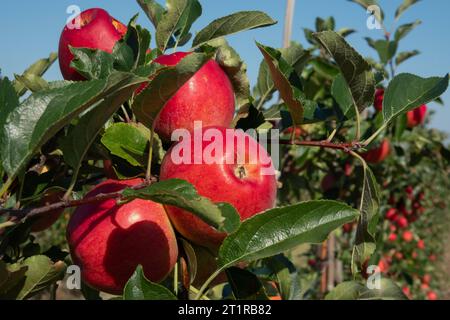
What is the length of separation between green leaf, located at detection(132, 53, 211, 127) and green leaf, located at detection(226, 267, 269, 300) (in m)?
0.26

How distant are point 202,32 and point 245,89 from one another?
13 cm

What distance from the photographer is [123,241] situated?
0.76 m

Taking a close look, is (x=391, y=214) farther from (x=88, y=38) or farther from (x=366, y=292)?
(x=88, y=38)

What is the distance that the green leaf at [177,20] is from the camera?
0.91 metres

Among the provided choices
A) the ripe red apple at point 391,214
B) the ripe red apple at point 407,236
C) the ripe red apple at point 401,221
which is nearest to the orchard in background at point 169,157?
the ripe red apple at point 391,214

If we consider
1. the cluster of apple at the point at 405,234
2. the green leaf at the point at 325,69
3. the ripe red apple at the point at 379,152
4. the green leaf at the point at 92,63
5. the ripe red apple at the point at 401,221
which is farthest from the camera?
the ripe red apple at the point at 401,221

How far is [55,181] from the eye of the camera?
2.77 ft

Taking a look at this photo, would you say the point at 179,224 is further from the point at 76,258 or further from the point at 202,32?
the point at 202,32

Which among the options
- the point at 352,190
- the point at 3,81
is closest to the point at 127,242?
the point at 3,81

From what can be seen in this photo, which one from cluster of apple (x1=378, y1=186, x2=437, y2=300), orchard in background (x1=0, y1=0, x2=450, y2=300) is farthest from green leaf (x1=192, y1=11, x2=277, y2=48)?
cluster of apple (x1=378, y1=186, x2=437, y2=300)

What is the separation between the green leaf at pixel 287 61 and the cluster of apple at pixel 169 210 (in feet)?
0.58

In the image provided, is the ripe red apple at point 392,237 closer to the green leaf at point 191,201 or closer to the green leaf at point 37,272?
the green leaf at point 37,272

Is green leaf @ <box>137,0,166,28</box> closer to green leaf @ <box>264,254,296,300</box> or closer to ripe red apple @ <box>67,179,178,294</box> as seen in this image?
ripe red apple @ <box>67,179,178,294</box>
